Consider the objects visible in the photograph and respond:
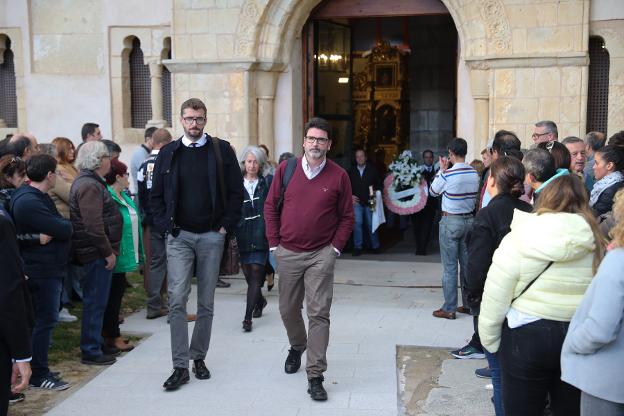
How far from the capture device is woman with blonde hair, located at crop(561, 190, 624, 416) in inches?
109

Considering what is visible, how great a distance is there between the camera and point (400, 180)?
1095cm

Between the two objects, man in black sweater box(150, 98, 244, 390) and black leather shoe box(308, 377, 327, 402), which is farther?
man in black sweater box(150, 98, 244, 390)

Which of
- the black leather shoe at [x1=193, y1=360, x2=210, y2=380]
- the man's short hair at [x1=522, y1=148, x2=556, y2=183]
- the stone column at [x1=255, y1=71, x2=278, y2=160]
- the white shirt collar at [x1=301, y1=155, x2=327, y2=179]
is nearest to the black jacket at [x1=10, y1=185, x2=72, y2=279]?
the black leather shoe at [x1=193, y1=360, x2=210, y2=380]

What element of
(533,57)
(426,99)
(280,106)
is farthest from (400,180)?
(426,99)

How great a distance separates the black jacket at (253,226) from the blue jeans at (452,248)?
1645mm

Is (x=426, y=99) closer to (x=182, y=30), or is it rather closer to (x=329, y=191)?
(x=182, y=30)

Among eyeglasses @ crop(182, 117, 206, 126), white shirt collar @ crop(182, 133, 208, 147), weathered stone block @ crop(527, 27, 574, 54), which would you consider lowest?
white shirt collar @ crop(182, 133, 208, 147)

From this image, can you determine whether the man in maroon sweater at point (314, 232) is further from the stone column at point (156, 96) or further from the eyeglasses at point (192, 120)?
the stone column at point (156, 96)

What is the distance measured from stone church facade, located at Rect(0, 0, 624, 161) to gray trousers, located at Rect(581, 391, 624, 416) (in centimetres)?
613

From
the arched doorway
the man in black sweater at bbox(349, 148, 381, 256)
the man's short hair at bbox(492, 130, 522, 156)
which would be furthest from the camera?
the arched doorway

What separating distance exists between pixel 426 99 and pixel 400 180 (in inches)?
190

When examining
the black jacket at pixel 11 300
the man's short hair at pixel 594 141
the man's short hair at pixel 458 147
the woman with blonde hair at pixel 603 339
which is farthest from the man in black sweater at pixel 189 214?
the man's short hair at pixel 594 141

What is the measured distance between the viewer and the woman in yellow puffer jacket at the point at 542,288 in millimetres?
3262

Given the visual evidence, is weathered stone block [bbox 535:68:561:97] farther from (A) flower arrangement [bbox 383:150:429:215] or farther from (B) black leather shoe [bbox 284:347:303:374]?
(B) black leather shoe [bbox 284:347:303:374]
